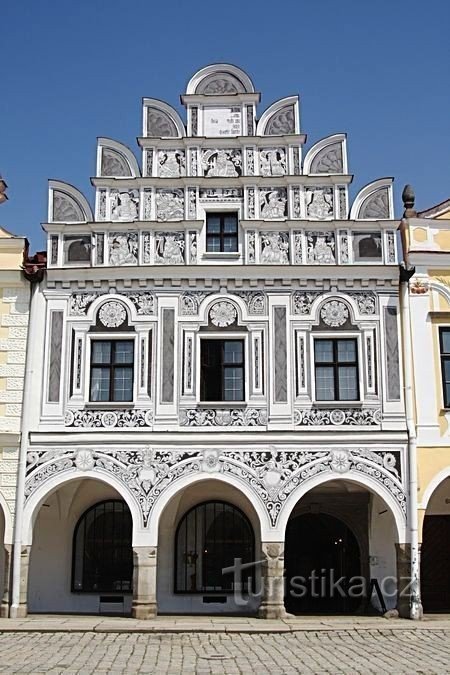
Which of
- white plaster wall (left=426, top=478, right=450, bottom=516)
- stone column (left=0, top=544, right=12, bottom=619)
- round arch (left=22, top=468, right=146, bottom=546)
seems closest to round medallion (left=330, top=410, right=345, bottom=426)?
white plaster wall (left=426, top=478, right=450, bottom=516)

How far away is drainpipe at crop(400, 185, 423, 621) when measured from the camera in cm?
1844

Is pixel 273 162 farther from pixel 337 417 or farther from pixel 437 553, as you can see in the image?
pixel 437 553

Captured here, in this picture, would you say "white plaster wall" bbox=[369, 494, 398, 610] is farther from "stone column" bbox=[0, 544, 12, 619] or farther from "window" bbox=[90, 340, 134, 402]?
"stone column" bbox=[0, 544, 12, 619]

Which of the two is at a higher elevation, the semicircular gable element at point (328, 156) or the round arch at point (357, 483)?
the semicircular gable element at point (328, 156)

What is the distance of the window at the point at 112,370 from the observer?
19.5m

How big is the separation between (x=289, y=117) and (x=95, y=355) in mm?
7475

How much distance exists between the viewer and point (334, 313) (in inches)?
778


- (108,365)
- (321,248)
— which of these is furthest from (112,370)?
(321,248)

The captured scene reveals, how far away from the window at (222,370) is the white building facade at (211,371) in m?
0.05

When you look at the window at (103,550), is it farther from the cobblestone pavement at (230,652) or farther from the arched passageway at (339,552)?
the cobblestone pavement at (230,652)

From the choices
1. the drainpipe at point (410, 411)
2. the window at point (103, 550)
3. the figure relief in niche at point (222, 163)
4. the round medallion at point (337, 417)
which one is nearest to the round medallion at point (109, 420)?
the window at point (103, 550)

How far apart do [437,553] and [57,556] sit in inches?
362

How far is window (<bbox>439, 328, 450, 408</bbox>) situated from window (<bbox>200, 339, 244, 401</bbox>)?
4569 millimetres

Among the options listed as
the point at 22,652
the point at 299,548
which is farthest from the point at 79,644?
the point at 299,548
